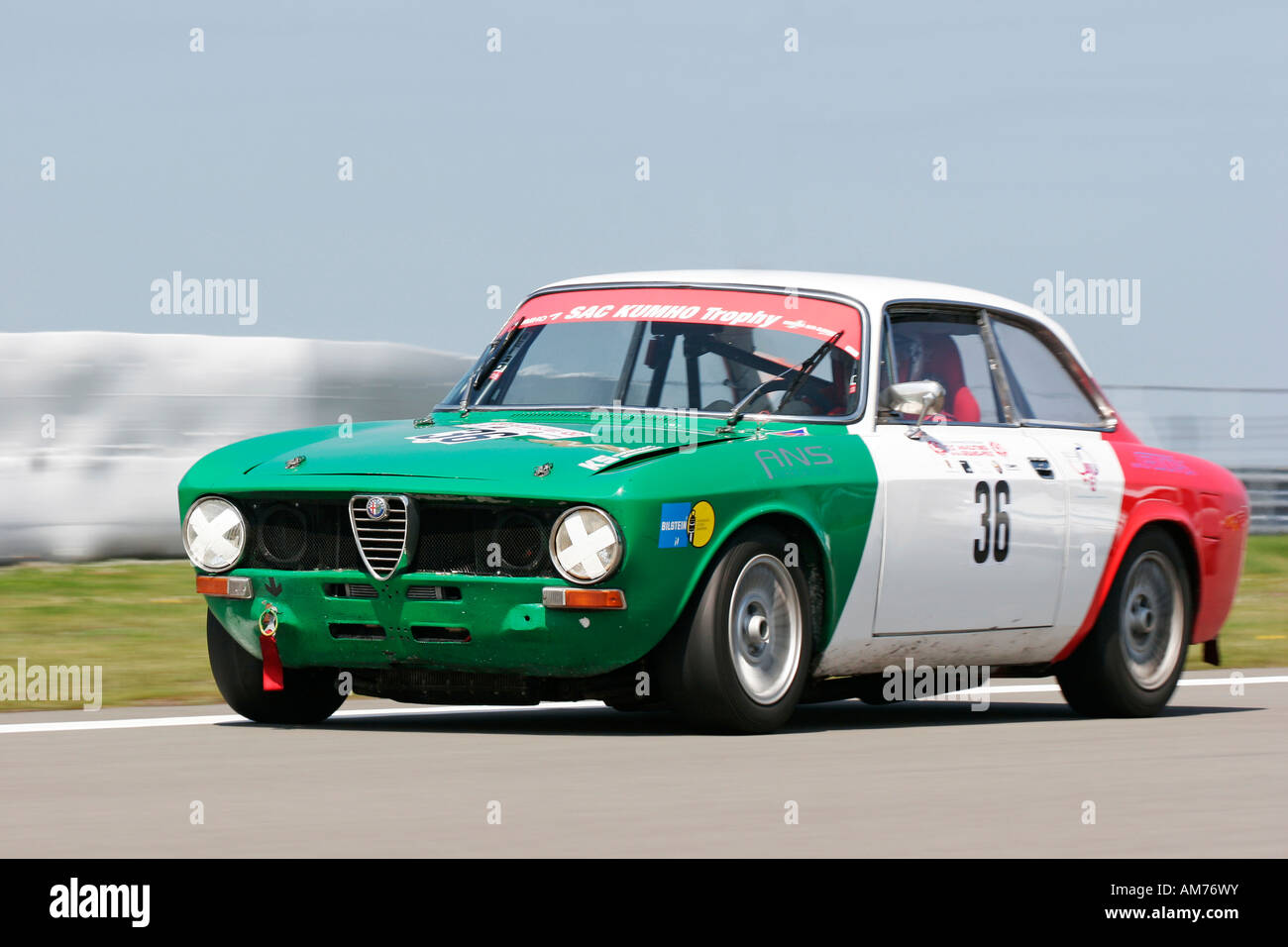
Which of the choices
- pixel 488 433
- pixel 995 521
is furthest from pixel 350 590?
pixel 995 521

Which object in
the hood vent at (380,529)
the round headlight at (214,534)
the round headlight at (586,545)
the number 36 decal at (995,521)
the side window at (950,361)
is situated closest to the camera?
the round headlight at (586,545)

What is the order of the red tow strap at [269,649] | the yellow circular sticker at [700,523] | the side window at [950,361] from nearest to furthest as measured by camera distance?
the yellow circular sticker at [700,523] < the red tow strap at [269,649] < the side window at [950,361]

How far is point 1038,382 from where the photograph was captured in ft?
32.7

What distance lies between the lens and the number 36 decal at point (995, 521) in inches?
354

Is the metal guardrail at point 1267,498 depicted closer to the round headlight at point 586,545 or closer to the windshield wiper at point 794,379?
the windshield wiper at point 794,379

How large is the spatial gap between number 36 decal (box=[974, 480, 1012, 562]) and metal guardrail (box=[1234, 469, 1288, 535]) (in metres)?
14.5

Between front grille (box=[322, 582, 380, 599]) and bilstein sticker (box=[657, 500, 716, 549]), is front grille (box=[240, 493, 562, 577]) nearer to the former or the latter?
front grille (box=[322, 582, 380, 599])

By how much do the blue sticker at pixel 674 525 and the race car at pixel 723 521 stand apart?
0.4 inches

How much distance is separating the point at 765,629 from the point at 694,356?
4.43 ft

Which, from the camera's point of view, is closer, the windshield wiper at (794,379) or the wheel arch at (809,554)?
the wheel arch at (809,554)

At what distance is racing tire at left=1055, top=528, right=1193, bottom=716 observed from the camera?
9633 millimetres

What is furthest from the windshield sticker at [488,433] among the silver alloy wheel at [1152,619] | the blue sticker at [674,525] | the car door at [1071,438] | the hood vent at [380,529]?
the silver alloy wheel at [1152,619]
